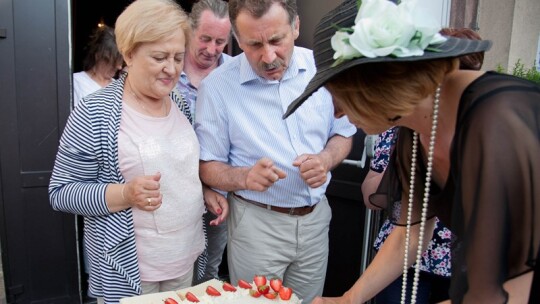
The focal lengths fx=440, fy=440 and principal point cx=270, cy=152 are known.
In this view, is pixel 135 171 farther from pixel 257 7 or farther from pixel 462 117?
pixel 462 117

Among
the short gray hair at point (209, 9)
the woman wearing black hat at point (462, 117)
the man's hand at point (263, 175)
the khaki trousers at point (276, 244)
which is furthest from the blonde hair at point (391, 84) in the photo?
the short gray hair at point (209, 9)

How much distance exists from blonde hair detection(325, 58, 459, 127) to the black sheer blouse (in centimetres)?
9

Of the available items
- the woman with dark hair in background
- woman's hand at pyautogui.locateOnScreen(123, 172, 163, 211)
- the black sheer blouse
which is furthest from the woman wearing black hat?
the woman with dark hair in background

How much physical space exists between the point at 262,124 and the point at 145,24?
605 mm

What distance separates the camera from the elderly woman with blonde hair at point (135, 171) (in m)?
1.57

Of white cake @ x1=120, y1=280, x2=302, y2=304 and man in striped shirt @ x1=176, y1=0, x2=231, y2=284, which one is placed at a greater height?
man in striped shirt @ x1=176, y1=0, x2=231, y2=284

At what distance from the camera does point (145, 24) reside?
1.61 metres

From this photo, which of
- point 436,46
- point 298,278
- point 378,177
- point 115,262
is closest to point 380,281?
point 378,177

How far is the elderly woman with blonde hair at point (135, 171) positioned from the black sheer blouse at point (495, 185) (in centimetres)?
102

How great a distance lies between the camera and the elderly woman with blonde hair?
1573 mm

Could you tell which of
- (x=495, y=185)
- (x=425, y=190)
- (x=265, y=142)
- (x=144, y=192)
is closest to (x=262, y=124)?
(x=265, y=142)

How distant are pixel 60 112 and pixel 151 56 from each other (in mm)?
1159

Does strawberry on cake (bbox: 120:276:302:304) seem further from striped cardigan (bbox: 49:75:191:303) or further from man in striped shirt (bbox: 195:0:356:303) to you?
man in striped shirt (bbox: 195:0:356:303)

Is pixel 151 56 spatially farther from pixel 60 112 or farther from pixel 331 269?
pixel 331 269
